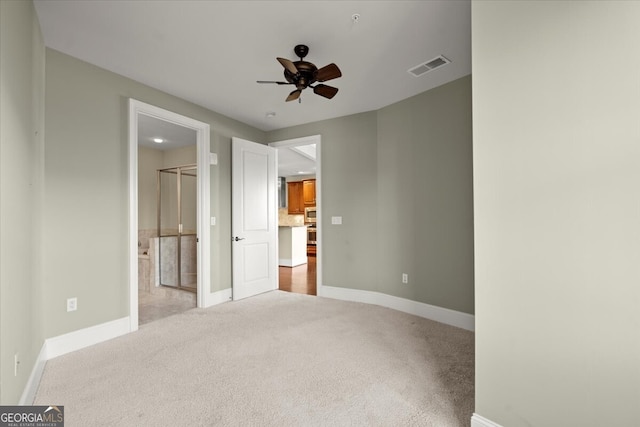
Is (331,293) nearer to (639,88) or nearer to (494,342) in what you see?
(494,342)

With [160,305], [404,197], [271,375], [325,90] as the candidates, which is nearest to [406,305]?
[404,197]

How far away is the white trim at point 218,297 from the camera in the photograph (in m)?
3.97

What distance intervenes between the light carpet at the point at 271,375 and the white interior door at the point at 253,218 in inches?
42.3

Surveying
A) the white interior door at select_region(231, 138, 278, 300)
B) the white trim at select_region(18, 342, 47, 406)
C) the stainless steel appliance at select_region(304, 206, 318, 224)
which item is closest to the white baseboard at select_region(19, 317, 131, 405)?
the white trim at select_region(18, 342, 47, 406)

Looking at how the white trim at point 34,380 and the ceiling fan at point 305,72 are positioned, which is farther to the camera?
the ceiling fan at point 305,72

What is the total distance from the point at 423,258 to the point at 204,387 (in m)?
2.59

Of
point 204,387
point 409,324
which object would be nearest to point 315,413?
point 204,387

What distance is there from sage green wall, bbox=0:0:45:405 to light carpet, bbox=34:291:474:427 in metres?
0.44

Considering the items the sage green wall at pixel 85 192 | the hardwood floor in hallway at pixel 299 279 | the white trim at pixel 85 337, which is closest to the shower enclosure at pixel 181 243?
the hardwood floor in hallway at pixel 299 279

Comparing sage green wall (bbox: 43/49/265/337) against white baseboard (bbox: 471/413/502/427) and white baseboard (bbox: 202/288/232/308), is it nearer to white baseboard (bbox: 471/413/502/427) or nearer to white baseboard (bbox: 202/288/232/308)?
white baseboard (bbox: 202/288/232/308)

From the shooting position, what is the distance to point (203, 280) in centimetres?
394

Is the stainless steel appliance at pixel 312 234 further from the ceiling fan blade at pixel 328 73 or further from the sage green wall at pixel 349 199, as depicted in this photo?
the ceiling fan blade at pixel 328 73

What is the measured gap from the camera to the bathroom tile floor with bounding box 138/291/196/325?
3654mm

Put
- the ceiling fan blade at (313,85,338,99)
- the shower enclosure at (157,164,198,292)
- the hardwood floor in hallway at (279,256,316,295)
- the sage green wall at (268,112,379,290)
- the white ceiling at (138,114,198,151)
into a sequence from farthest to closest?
1. the hardwood floor in hallway at (279,256,316,295)
2. the shower enclosure at (157,164,198,292)
3. the white ceiling at (138,114,198,151)
4. the sage green wall at (268,112,379,290)
5. the ceiling fan blade at (313,85,338,99)
